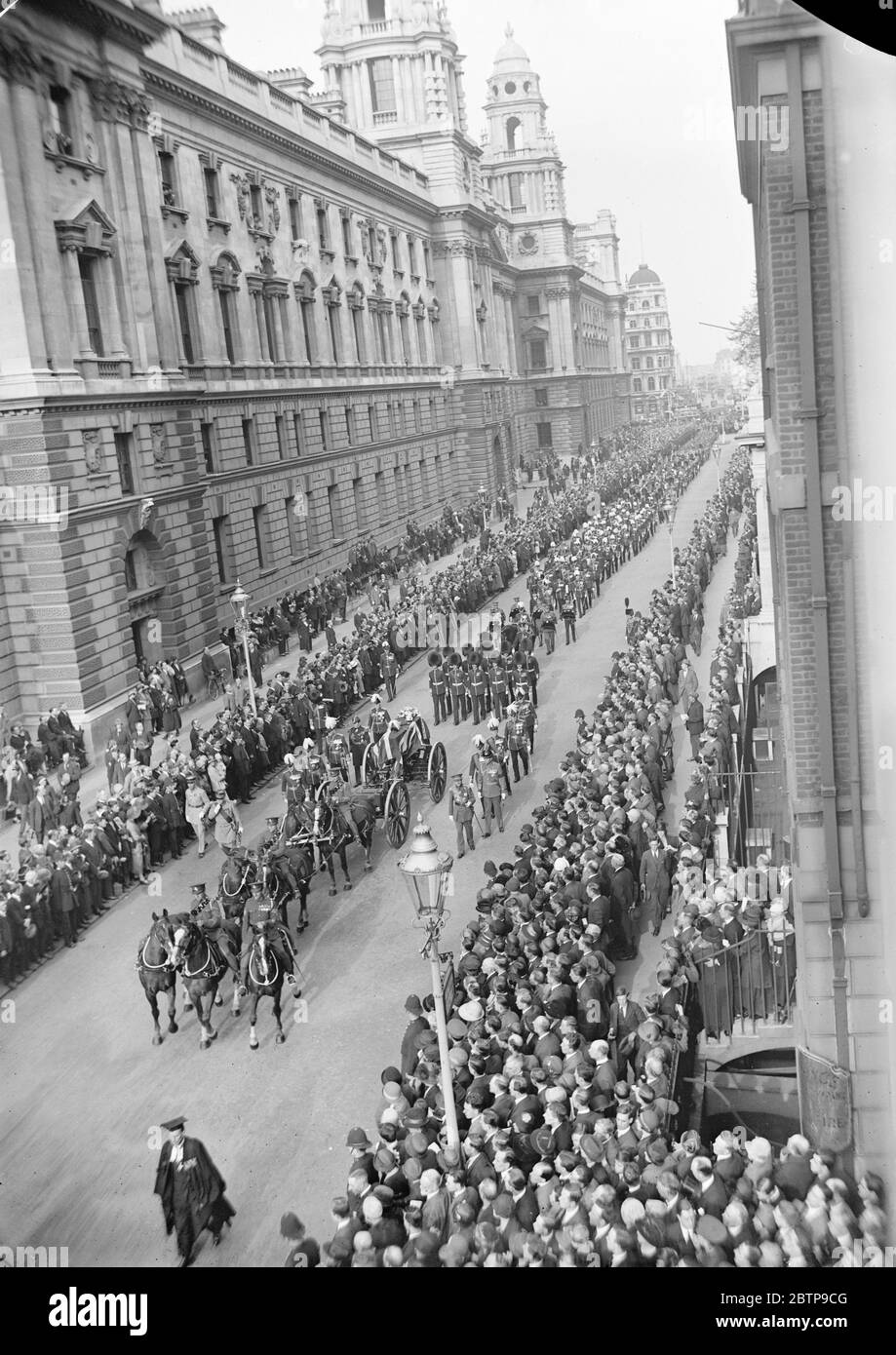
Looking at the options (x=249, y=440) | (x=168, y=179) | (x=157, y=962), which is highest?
(x=168, y=179)

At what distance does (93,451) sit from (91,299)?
350 cm

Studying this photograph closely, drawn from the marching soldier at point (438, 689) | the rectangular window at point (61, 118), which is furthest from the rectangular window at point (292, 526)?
the rectangular window at point (61, 118)

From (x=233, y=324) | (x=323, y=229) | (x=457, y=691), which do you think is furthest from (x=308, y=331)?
(x=457, y=691)

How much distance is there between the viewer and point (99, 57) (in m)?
25.3

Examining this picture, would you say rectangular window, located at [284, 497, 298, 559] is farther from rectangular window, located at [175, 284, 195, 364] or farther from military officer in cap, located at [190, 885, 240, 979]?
military officer in cap, located at [190, 885, 240, 979]

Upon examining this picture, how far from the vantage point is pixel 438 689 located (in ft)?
81.3

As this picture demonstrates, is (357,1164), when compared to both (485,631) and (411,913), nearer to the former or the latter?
(411,913)

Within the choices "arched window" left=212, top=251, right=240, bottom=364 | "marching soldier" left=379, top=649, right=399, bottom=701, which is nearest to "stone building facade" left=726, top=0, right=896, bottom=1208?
"marching soldier" left=379, top=649, right=399, bottom=701

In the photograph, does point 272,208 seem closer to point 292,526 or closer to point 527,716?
point 292,526

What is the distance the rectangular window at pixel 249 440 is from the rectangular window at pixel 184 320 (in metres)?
3.52

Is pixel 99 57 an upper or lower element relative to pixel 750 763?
upper

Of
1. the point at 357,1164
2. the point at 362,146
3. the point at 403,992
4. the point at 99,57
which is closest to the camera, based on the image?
the point at 357,1164
